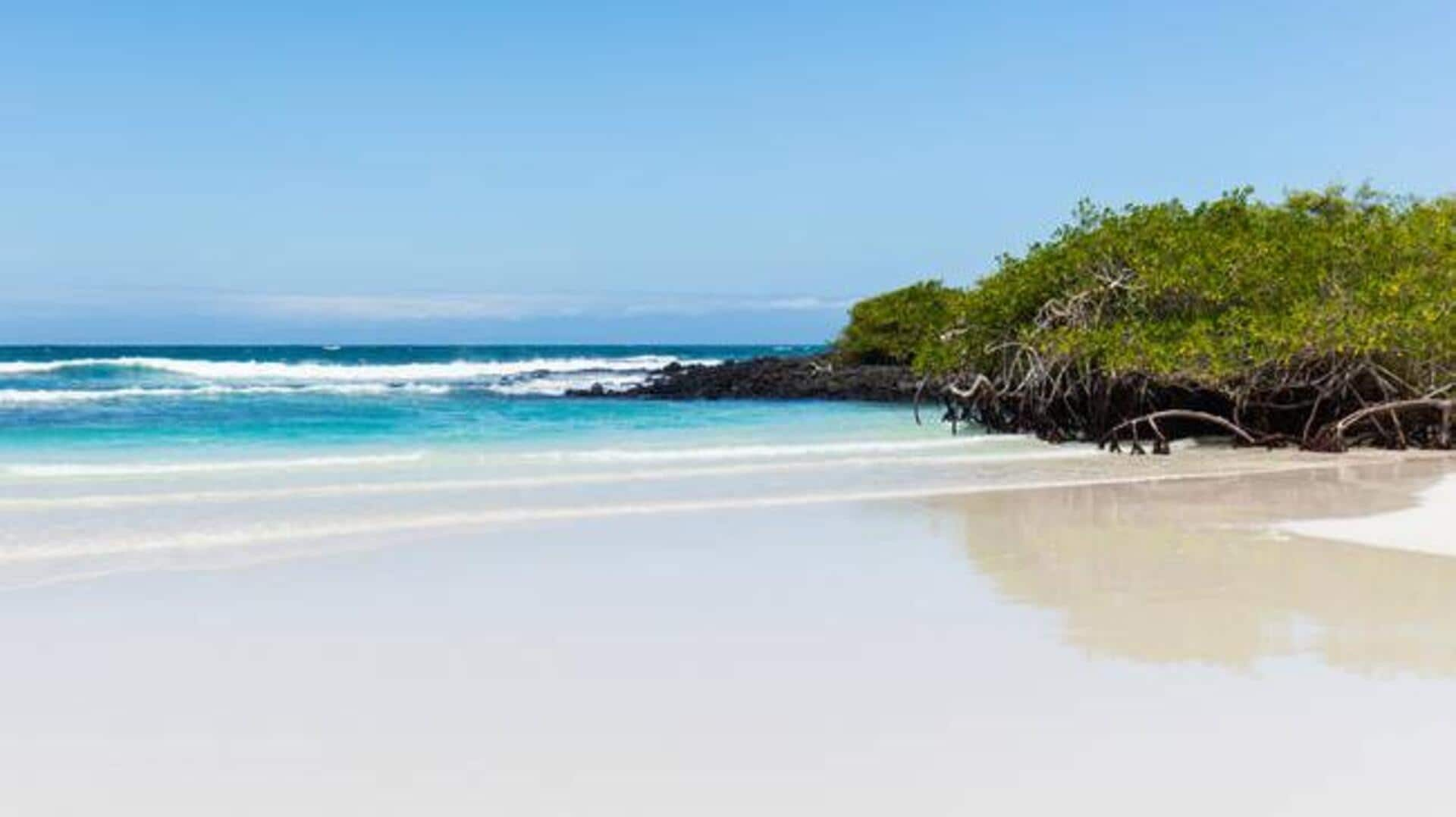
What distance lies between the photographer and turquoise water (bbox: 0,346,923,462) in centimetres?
2316

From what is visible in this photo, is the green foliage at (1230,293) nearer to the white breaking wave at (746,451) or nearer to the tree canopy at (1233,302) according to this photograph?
the tree canopy at (1233,302)

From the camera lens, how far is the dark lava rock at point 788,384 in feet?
132

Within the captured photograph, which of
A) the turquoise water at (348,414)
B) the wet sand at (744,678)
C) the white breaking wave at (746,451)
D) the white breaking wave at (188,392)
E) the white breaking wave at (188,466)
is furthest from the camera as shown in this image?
the white breaking wave at (188,392)

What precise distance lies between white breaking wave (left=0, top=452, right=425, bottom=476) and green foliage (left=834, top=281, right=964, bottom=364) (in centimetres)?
2434

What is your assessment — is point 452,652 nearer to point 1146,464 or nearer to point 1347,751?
point 1347,751

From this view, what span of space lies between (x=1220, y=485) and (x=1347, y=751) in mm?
9897

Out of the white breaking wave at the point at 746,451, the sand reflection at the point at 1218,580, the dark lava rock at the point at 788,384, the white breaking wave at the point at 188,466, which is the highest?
the dark lava rock at the point at 788,384

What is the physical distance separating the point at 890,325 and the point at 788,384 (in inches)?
212

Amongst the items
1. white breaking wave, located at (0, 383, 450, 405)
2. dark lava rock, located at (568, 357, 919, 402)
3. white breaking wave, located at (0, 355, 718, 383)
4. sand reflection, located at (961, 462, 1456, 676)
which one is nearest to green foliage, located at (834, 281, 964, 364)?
dark lava rock, located at (568, 357, 919, 402)

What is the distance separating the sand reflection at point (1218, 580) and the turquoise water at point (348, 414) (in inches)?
453

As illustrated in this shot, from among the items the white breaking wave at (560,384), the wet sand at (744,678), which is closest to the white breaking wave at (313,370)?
the white breaking wave at (560,384)

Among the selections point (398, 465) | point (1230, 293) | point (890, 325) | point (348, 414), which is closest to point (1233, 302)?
point (1230, 293)

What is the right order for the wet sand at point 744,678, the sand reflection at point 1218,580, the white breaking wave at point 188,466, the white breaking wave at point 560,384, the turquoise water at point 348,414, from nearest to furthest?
the wet sand at point 744,678 → the sand reflection at point 1218,580 → the white breaking wave at point 188,466 → the turquoise water at point 348,414 → the white breaking wave at point 560,384

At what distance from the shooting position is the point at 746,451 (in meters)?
20.2
